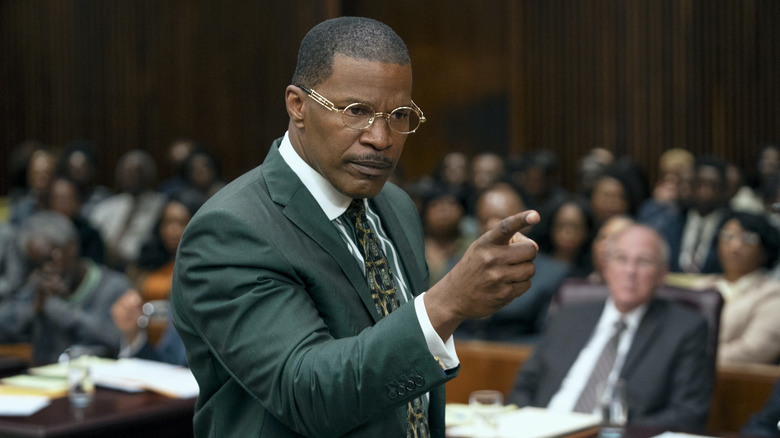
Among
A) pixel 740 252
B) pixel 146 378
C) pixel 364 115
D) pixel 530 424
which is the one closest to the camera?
pixel 364 115

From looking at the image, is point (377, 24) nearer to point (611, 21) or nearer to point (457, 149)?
point (611, 21)

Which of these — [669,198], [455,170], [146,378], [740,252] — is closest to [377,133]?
[146,378]

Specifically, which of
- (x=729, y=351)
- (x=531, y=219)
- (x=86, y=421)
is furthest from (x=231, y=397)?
(x=729, y=351)

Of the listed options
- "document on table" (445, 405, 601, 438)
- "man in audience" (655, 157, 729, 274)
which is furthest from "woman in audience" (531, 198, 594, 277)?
"document on table" (445, 405, 601, 438)

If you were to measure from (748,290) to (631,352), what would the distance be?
1.24 meters

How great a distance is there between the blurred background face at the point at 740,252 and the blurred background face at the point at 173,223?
3.14 meters

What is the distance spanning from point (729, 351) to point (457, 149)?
21.8 feet

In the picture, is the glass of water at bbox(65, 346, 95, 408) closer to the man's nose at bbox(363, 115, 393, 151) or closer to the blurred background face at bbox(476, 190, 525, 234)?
the man's nose at bbox(363, 115, 393, 151)

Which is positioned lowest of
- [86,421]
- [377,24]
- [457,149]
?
[457,149]

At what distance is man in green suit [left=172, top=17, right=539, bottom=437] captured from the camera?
4.44 ft

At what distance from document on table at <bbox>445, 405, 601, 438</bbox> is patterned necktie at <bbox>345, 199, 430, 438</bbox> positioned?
1003 millimetres

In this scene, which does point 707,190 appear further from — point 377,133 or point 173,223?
point 377,133

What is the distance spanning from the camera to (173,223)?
243 inches

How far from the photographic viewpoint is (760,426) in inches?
130
